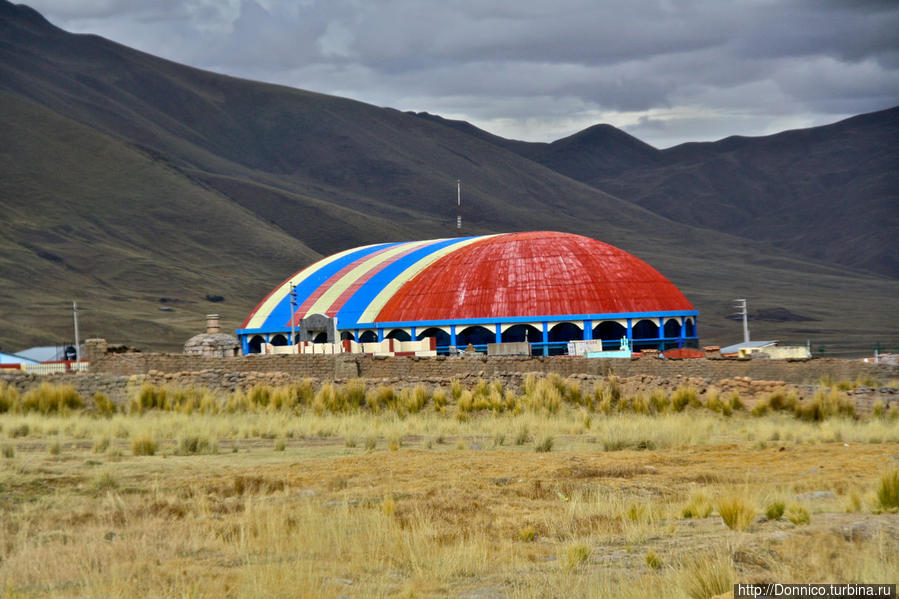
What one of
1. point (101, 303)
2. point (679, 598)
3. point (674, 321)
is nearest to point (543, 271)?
point (674, 321)

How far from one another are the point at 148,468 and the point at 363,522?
305 inches

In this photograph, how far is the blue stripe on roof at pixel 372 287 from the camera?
2511 inches

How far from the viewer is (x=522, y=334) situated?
58938 millimetres

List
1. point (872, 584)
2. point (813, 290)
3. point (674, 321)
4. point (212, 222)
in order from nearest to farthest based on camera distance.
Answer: point (872, 584), point (674, 321), point (212, 222), point (813, 290)

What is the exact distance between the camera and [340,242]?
618 ft

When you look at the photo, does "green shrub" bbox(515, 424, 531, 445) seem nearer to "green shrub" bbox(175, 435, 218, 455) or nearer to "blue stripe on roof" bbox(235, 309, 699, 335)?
"green shrub" bbox(175, 435, 218, 455)

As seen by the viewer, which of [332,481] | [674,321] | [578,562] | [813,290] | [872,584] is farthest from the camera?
[813,290]

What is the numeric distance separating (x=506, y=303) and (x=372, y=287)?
11436 mm

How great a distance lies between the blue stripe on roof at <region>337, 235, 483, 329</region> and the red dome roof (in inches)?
76.2

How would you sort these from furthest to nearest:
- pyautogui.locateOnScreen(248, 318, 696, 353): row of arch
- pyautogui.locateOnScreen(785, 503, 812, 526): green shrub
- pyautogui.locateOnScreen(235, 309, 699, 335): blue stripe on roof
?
pyautogui.locateOnScreen(248, 318, 696, 353): row of arch, pyautogui.locateOnScreen(235, 309, 699, 335): blue stripe on roof, pyautogui.locateOnScreen(785, 503, 812, 526): green shrub

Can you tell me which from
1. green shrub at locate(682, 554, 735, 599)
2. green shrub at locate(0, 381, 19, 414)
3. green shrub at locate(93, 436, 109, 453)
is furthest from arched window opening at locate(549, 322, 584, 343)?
green shrub at locate(682, 554, 735, 599)

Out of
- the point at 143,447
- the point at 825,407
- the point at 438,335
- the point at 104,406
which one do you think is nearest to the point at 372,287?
the point at 438,335

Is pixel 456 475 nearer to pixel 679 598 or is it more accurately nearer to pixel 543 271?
pixel 679 598

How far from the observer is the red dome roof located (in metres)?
58.3
